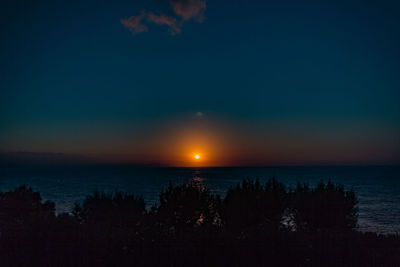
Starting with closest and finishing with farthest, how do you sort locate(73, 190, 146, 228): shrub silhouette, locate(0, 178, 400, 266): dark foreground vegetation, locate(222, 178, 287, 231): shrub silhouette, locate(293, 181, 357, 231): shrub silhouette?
locate(0, 178, 400, 266): dark foreground vegetation
locate(222, 178, 287, 231): shrub silhouette
locate(293, 181, 357, 231): shrub silhouette
locate(73, 190, 146, 228): shrub silhouette

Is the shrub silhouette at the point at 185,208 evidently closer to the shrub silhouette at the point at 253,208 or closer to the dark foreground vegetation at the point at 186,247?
the shrub silhouette at the point at 253,208

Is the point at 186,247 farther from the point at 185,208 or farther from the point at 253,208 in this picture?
the point at 185,208

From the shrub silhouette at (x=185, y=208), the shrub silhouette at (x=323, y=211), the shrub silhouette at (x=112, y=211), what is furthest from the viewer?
the shrub silhouette at (x=185, y=208)

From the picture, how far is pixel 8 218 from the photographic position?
21953mm

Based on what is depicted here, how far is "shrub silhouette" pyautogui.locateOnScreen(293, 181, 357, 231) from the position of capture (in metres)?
24.7

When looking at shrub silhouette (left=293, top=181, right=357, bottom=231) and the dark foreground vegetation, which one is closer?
the dark foreground vegetation

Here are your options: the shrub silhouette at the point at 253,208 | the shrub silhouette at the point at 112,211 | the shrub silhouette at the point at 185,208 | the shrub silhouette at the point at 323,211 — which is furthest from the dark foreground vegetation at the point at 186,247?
the shrub silhouette at the point at 323,211

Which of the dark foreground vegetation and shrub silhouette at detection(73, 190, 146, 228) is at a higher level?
the dark foreground vegetation

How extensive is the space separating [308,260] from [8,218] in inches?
823

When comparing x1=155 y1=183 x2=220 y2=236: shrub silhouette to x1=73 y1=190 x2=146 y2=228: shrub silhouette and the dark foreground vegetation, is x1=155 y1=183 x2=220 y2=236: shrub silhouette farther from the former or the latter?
the dark foreground vegetation

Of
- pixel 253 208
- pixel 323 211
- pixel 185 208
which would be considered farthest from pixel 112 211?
pixel 323 211

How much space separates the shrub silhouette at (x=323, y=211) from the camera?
80.9ft

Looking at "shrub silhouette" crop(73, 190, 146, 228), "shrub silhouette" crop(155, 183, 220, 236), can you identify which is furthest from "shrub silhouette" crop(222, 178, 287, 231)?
"shrub silhouette" crop(73, 190, 146, 228)

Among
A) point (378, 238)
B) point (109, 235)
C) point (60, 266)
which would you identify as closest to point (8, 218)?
point (109, 235)
